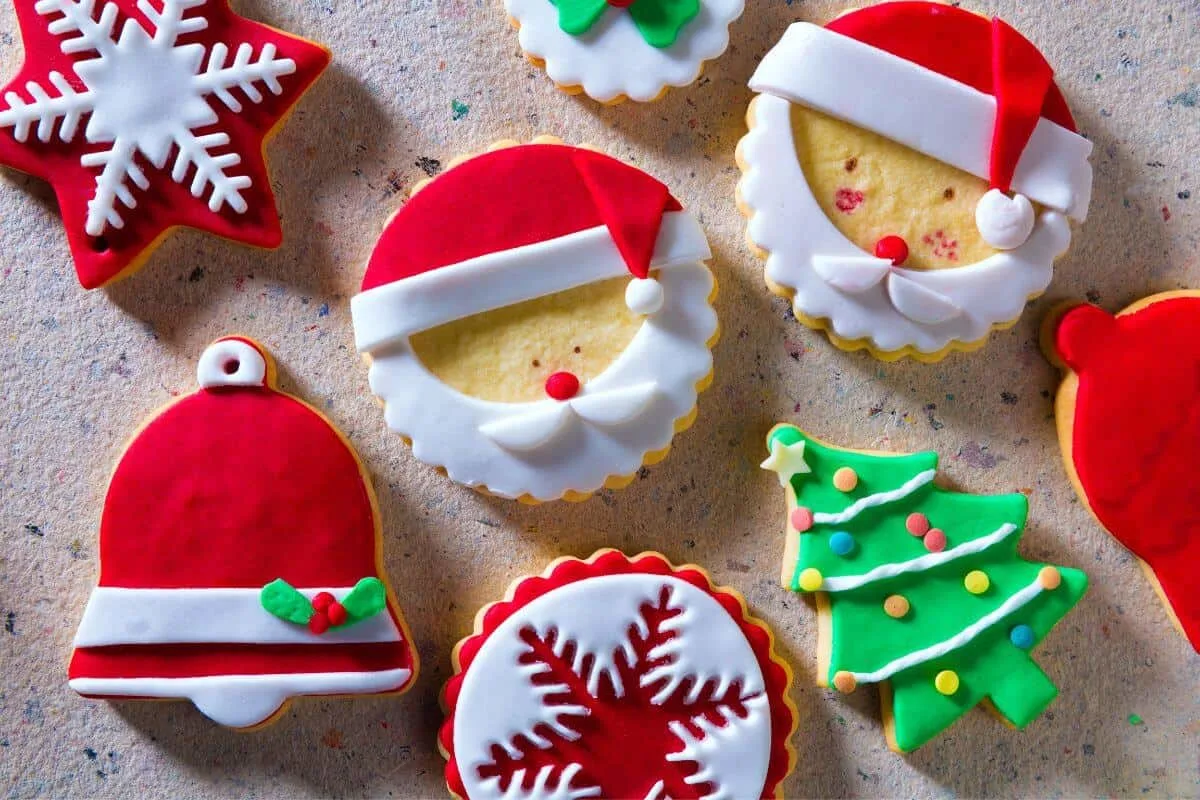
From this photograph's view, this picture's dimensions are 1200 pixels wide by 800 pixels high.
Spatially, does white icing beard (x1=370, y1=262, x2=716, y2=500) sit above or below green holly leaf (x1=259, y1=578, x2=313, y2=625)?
above

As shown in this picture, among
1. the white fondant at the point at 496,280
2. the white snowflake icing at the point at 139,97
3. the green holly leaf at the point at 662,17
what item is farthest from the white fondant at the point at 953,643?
the white snowflake icing at the point at 139,97

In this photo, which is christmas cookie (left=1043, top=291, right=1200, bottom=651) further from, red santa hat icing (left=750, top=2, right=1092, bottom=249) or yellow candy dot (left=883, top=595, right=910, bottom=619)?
yellow candy dot (left=883, top=595, right=910, bottom=619)

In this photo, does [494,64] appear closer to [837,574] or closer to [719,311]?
[719,311]

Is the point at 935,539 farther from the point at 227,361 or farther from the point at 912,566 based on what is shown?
the point at 227,361

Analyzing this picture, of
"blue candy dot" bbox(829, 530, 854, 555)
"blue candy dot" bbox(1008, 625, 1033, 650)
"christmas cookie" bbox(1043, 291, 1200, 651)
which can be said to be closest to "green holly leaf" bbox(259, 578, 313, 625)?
"blue candy dot" bbox(829, 530, 854, 555)

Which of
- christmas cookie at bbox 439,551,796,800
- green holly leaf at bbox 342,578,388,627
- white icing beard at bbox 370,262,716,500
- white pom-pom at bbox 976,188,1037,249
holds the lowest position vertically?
christmas cookie at bbox 439,551,796,800

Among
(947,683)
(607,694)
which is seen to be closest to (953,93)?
(947,683)
